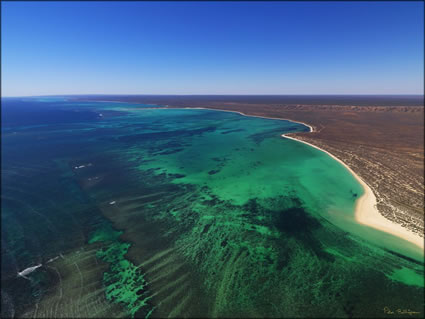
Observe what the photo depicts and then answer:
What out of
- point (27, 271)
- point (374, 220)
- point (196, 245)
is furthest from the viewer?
point (374, 220)

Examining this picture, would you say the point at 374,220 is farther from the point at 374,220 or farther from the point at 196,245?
the point at 196,245

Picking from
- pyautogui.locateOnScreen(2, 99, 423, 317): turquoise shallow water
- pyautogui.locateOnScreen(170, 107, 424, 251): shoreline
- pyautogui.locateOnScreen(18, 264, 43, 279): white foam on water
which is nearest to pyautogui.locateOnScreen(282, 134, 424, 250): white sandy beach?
pyautogui.locateOnScreen(170, 107, 424, 251): shoreline

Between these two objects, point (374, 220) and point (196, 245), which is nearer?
point (196, 245)

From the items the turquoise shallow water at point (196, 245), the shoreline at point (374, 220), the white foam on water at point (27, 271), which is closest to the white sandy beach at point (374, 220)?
the shoreline at point (374, 220)

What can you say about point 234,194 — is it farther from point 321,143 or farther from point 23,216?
point 321,143

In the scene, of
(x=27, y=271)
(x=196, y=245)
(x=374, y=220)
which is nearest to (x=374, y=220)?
(x=374, y=220)

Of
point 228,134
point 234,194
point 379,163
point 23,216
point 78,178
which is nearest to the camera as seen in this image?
point 23,216

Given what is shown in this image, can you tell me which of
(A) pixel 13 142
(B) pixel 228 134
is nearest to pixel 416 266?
(B) pixel 228 134

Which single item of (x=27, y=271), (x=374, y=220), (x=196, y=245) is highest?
(x=374, y=220)

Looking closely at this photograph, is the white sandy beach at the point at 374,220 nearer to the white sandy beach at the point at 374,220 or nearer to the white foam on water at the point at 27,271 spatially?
the white sandy beach at the point at 374,220
